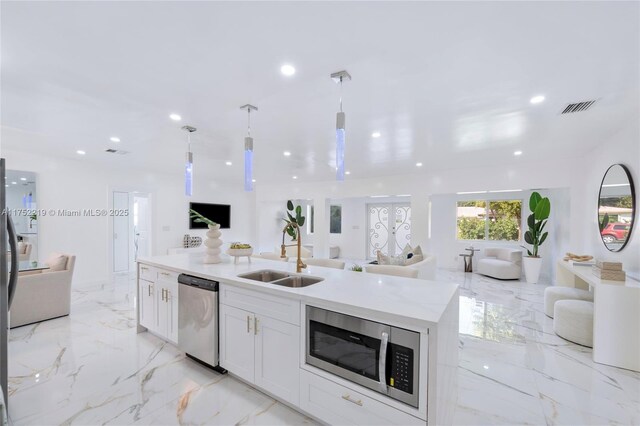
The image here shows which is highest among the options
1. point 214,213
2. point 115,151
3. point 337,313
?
point 115,151

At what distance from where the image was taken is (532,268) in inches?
231

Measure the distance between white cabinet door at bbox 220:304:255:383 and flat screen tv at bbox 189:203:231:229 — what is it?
5.71 m

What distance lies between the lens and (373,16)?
1.50 metres

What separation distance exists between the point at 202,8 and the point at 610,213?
490cm

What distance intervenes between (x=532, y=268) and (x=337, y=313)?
6.02 metres

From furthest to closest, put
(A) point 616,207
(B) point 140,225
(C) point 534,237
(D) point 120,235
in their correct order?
(B) point 140,225 → (D) point 120,235 → (C) point 534,237 → (A) point 616,207

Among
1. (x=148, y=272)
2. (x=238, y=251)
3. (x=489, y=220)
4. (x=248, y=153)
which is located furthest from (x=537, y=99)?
(x=489, y=220)

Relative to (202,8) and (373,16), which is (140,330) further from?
(373,16)

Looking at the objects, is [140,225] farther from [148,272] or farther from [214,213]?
[148,272]

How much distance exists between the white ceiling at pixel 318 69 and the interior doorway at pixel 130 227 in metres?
2.84

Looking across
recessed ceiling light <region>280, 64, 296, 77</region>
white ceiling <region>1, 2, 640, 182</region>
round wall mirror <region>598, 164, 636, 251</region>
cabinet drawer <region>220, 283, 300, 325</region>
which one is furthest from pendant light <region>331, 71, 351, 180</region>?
round wall mirror <region>598, 164, 636, 251</region>

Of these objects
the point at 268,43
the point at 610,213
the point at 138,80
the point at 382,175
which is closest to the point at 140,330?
the point at 138,80

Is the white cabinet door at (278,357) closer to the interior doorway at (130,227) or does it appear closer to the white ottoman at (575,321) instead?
the white ottoman at (575,321)

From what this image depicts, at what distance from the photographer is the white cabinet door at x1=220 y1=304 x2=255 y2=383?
2.14 m
